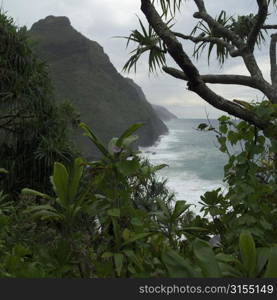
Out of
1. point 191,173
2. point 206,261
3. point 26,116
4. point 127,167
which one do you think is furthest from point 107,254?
point 191,173

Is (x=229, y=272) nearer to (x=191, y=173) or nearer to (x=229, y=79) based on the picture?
(x=229, y=79)

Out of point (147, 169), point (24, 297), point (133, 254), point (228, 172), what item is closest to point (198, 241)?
point (133, 254)

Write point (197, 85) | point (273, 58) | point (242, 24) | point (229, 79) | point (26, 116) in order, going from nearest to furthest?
point (197, 85)
point (229, 79)
point (273, 58)
point (242, 24)
point (26, 116)

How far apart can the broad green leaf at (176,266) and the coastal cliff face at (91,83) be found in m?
65.3

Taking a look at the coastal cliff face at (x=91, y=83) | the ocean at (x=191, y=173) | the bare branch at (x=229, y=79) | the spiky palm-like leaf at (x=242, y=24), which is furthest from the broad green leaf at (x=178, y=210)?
the coastal cliff face at (x=91, y=83)

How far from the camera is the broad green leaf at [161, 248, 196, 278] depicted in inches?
40.4

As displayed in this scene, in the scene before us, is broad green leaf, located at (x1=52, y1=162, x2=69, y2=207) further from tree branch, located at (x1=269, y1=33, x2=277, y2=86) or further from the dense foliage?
the dense foliage

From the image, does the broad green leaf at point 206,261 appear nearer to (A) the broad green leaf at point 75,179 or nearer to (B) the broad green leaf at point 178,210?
(B) the broad green leaf at point 178,210

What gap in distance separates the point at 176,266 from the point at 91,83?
80.6 meters

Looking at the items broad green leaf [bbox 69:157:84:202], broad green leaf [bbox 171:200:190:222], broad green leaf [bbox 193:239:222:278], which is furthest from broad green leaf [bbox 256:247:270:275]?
broad green leaf [bbox 69:157:84:202]

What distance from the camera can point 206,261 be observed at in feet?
Result: 3.38

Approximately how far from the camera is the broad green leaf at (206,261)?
1.02 metres

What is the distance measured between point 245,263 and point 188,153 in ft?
236

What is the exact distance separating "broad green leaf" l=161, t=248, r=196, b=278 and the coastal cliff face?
6529 cm
